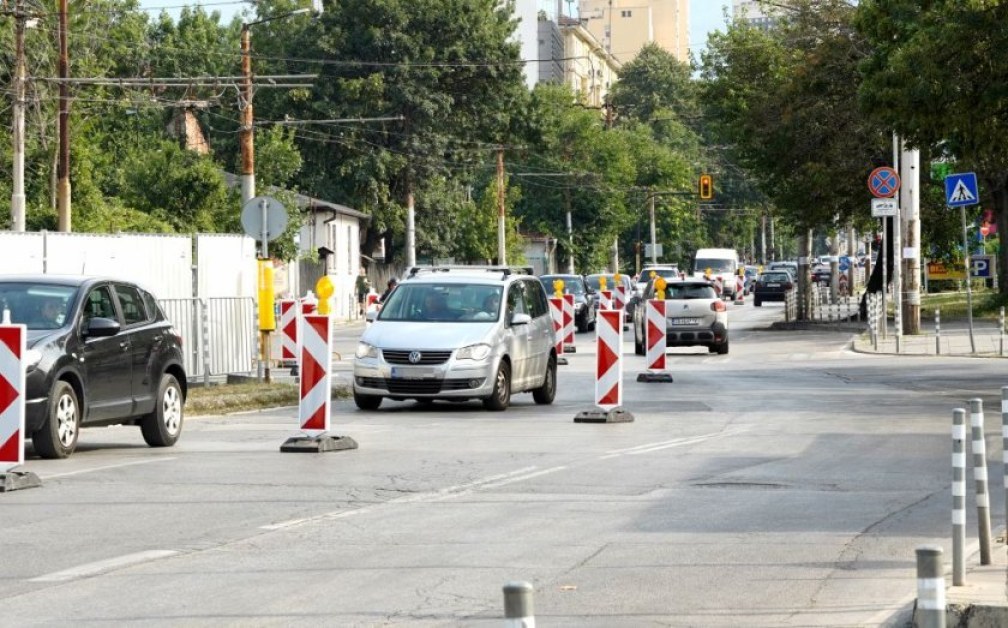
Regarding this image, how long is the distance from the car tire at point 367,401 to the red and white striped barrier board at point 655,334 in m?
4.84

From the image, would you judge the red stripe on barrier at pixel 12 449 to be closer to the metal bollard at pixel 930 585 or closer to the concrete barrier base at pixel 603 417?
the concrete barrier base at pixel 603 417

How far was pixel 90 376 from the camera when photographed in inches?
644

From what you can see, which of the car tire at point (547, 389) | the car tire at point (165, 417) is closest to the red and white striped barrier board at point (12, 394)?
the car tire at point (165, 417)

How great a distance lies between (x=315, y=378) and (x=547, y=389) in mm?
7521

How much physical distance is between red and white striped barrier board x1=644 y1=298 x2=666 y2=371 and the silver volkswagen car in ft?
6.96

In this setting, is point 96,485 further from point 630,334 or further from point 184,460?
point 630,334

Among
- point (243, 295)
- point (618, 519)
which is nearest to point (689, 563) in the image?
point (618, 519)

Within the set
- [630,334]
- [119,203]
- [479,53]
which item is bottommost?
[630,334]

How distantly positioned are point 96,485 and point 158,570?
442 cm

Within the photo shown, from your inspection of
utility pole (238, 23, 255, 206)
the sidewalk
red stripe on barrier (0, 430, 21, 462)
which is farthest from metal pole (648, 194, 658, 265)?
red stripe on barrier (0, 430, 21, 462)

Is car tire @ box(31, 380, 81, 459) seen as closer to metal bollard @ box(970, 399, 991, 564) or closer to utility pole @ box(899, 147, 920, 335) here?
metal bollard @ box(970, 399, 991, 564)

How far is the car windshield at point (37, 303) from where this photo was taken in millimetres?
16438

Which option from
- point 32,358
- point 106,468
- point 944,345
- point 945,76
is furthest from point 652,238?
point 106,468

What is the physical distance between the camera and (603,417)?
20.9 m
